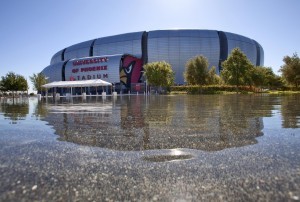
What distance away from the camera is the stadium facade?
10631cm

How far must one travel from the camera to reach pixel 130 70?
355 feet

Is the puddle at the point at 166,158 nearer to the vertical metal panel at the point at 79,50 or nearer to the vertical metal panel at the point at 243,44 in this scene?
the vertical metal panel at the point at 243,44

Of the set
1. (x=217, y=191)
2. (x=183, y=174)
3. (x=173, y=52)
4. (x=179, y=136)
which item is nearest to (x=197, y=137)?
(x=179, y=136)

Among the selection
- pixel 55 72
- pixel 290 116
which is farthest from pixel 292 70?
pixel 55 72

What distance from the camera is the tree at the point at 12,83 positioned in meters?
86.1

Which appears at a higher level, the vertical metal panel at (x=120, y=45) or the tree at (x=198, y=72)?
the vertical metal panel at (x=120, y=45)

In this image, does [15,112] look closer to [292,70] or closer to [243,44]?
[292,70]

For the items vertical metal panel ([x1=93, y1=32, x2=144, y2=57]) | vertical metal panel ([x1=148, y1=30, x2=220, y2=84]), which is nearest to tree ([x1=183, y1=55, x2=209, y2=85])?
vertical metal panel ([x1=148, y1=30, x2=220, y2=84])

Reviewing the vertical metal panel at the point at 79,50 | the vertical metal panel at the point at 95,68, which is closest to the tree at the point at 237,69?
the vertical metal panel at the point at 95,68

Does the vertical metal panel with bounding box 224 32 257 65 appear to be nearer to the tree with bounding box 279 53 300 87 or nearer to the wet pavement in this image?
the tree with bounding box 279 53 300 87

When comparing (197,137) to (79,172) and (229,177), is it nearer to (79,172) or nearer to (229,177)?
(229,177)

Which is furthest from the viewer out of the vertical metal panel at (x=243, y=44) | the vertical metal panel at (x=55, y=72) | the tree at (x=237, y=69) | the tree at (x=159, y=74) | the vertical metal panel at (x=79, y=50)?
the vertical metal panel at (x=79, y=50)

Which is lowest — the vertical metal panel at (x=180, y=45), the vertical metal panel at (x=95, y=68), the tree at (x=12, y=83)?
the tree at (x=12, y=83)

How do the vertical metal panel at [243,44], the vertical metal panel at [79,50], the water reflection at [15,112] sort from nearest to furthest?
the water reflection at [15,112] < the vertical metal panel at [243,44] < the vertical metal panel at [79,50]
